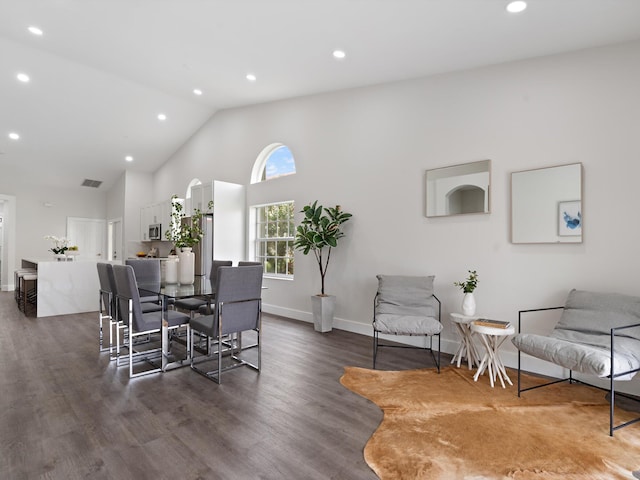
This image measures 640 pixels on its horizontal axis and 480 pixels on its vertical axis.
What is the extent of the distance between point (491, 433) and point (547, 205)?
2.22 m

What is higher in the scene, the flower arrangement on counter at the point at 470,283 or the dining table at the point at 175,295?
the flower arrangement on counter at the point at 470,283

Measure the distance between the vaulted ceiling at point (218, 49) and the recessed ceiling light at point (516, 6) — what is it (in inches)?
1.8

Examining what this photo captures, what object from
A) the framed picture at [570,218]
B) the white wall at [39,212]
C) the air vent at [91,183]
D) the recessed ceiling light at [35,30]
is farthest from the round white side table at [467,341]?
the white wall at [39,212]

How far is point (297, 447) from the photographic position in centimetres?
209

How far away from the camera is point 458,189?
3.94 m

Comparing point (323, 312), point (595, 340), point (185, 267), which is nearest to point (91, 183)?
point (185, 267)

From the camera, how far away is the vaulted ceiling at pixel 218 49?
297cm

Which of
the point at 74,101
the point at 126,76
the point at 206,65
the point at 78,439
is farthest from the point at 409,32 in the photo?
the point at 74,101

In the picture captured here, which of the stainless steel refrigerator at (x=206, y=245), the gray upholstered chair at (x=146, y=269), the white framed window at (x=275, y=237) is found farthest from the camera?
the stainless steel refrigerator at (x=206, y=245)

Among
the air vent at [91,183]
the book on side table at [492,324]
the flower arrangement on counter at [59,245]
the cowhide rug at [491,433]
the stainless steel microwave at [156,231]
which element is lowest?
the cowhide rug at [491,433]

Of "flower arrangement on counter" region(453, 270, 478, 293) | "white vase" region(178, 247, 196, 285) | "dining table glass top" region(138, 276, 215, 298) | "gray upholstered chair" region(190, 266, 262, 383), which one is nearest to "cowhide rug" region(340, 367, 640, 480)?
"flower arrangement on counter" region(453, 270, 478, 293)

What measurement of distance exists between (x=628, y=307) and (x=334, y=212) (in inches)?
130

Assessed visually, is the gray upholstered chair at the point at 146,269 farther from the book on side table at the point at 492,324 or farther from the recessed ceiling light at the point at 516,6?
the recessed ceiling light at the point at 516,6

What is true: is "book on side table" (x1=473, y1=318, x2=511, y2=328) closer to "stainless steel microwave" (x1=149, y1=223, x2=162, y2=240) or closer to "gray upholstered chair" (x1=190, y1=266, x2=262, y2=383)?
"gray upholstered chair" (x1=190, y1=266, x2=262, y2=383)
